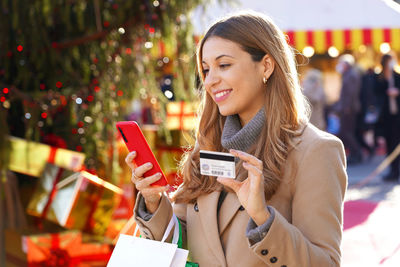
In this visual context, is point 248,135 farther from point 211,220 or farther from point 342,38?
point 342,38

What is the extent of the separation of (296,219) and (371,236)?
2.34 metres

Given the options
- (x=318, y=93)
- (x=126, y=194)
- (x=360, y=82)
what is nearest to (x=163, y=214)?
(x=126, y=194)

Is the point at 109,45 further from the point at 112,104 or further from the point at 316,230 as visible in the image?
the point at 316,230

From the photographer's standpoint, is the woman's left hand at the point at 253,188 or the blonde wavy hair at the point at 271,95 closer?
the woman's left hand at the point at 253,188

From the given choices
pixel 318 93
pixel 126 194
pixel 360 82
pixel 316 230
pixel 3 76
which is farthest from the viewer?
pixel 360 82

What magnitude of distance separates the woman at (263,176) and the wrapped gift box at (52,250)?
7.99 feet

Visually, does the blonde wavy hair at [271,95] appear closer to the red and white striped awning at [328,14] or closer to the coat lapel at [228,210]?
the coat lapel at [228,210]

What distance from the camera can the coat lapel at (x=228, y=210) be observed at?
2195mm

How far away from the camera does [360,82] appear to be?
41.0ft

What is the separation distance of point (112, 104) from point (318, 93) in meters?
6.14

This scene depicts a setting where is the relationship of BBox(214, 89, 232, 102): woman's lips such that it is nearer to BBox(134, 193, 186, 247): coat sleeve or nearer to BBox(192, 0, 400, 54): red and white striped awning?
BBox(134, 193, 186, 247): coat sleeve

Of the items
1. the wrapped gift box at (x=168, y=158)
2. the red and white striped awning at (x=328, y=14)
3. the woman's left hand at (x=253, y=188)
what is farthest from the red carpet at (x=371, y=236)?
the red and white striped awning at (x=328, y=14)

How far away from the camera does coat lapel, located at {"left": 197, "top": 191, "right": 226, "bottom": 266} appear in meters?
2.19

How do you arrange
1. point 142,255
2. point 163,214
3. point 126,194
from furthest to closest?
point 126,194
point 163,214
point 142,255
